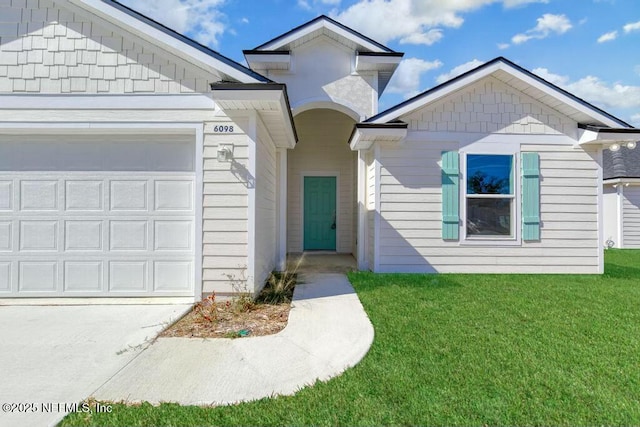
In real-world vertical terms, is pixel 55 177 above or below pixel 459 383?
above

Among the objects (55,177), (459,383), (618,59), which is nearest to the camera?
(459,383)

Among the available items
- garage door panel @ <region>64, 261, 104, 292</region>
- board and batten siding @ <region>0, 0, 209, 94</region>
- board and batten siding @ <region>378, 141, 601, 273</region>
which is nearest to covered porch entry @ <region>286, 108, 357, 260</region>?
board and batten siding @ <region>378, 141, 601, 273</region>

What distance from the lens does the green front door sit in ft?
35.0

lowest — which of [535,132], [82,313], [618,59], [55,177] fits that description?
[82,313]

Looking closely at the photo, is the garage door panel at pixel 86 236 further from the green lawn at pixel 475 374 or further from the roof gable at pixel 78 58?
the green lawn at pixel 475 374

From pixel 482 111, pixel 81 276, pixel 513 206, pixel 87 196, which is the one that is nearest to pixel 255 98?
pixel 87 196

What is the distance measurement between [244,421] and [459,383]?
1.62m

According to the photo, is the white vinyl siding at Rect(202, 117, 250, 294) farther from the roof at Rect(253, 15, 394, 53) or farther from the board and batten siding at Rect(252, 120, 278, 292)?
the roof at Rect(253, 15, 394, 53)

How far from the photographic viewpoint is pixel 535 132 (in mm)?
6973

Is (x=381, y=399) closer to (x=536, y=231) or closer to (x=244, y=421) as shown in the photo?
(x=244, y=421)

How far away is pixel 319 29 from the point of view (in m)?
8.09

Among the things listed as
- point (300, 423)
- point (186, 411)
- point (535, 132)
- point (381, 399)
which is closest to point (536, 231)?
point (535, 132)

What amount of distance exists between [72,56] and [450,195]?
22.6ft

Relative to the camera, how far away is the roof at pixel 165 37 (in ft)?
14.8
